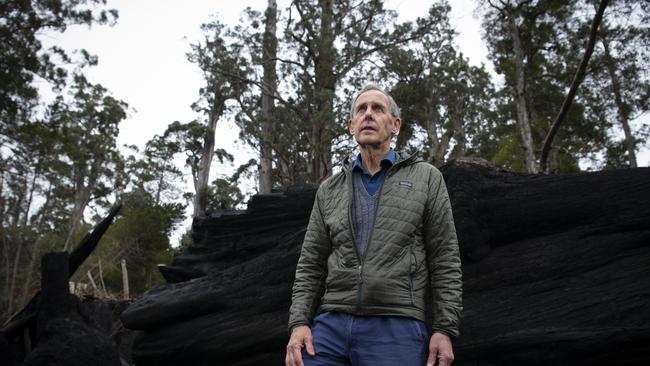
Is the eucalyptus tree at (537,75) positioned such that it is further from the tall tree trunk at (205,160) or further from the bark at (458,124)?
the tall tree trunk at (205,160)

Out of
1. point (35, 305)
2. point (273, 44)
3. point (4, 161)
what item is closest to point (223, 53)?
point (273, 44)

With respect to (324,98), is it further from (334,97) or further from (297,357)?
(297,357)

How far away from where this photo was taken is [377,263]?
2.33 meters

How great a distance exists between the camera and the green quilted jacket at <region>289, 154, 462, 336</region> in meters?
2.26

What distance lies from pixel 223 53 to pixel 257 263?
13998mm

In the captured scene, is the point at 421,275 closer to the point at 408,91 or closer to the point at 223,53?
the point at 223,53

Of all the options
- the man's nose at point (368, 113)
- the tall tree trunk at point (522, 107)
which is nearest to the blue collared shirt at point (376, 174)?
the man's nose at point (368, 113)

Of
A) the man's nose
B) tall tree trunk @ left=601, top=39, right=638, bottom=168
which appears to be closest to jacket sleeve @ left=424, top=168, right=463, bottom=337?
the man's nose

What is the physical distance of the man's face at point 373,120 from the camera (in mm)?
2652

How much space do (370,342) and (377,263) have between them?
36 centimetres

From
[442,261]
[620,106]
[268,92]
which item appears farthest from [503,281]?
[620,106]

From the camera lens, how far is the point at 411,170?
102 inches

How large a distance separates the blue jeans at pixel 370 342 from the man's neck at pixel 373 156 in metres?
0.83

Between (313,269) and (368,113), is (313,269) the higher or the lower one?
the lower one
